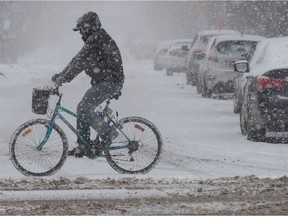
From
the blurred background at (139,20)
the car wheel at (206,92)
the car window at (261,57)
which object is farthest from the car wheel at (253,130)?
the blurred background at (139,20)

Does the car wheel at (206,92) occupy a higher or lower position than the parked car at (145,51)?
lower

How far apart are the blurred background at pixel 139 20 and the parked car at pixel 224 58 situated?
2078 cm

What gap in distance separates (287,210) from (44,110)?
3.29 metres

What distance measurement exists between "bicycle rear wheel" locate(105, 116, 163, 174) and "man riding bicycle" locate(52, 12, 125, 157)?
164 millimetres

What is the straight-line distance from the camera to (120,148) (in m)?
9.16

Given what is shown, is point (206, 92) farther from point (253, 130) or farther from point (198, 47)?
point (253, 130)

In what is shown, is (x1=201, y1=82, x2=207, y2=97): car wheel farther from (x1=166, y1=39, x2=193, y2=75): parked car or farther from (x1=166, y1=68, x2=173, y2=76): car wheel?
(x1=166, y1=68, x2=173, y2=76): car wheel

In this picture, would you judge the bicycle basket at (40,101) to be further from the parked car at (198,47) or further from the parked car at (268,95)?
the parked car at (198,47)

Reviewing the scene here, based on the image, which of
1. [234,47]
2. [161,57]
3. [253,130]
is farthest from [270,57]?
[161,57]

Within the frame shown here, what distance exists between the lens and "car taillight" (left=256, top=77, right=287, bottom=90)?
11.9 meters

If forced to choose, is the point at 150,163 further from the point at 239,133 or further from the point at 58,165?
the point at 239,133

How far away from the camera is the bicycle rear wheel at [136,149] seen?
909 centimetres

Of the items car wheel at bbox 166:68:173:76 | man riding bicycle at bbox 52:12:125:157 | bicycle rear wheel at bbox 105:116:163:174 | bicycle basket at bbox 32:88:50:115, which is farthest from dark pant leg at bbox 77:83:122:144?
car wheel at bbox 166:68:173:76

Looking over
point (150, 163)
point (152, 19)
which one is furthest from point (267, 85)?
point (152, 19)
